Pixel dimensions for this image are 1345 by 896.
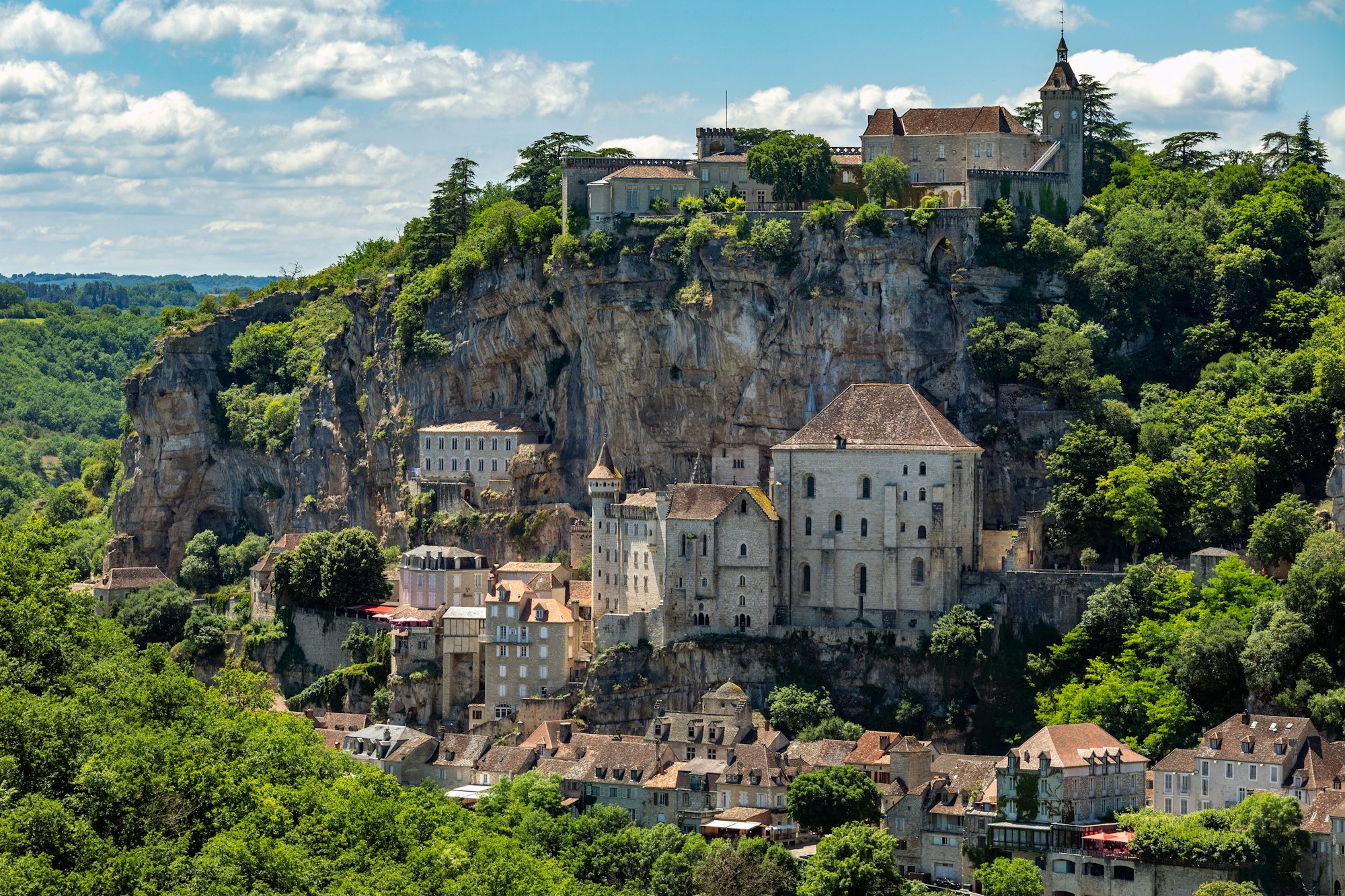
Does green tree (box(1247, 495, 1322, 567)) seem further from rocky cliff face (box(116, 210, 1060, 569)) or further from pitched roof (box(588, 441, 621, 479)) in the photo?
pitched roof (box(588, 441, 621, 479))

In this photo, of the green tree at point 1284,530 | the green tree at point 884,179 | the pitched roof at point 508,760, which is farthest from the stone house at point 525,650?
the green tree at point 1284,530

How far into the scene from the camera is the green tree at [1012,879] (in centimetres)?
8469

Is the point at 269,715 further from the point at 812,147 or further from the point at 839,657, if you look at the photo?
the point at 812,147

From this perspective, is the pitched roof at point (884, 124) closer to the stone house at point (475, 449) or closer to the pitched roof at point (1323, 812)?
the stone house at point (475, 449)

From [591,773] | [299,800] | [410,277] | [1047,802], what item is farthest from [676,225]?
[299,800]

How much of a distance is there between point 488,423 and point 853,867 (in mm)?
45711

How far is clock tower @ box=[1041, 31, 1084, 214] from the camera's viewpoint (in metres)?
120

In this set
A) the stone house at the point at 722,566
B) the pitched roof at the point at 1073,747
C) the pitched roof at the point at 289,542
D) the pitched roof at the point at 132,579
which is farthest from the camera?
the pitched roof at the point at 132,579

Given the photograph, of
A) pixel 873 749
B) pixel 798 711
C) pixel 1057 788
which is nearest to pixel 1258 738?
pixel 1057 788

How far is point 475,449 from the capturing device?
124 m

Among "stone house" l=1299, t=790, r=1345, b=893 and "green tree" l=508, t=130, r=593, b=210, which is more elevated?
"green tree" l=508, t=130, r=593, b=210

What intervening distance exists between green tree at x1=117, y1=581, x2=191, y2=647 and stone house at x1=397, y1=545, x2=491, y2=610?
1702 cm

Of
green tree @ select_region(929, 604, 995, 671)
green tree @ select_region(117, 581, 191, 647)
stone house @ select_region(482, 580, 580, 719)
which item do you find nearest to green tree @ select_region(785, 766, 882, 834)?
green tree @ select_region(929, 604, 995, 671)

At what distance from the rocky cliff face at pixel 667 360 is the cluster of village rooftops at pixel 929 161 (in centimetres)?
461
